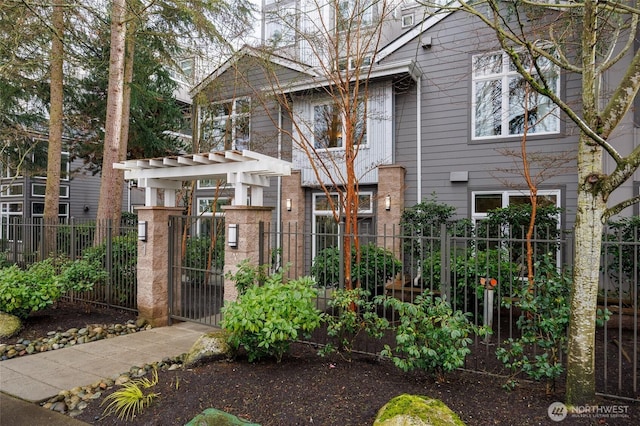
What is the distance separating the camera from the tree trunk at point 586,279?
323 cm

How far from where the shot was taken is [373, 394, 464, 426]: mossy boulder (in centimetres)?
265

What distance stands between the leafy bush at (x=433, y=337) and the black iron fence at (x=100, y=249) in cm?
Result: 542

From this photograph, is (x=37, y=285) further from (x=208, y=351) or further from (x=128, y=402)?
(x=128, y=402)

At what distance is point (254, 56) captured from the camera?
24.4 ft

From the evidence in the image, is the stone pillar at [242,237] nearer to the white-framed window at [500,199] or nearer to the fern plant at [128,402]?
the fern plant at [128,402]

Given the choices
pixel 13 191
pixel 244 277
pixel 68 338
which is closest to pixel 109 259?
pixel 68 338

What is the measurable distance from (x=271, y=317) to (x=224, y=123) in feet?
24.9

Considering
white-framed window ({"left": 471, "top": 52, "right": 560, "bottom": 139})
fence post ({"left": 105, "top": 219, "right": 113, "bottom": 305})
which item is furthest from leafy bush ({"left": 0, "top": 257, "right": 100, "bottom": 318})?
white-framed window ({"left": 471, "top": 52, "right": 560, "bottom": 139})

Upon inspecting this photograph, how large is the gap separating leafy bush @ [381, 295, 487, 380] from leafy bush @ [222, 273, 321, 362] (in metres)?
0.96

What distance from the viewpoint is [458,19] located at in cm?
915

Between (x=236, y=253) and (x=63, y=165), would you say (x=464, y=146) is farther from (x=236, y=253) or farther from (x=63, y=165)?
(x=63, y=165)

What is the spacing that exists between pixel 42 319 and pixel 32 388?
10.7ft

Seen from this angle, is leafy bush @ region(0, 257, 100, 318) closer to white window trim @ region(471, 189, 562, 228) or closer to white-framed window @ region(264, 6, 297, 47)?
white-framed window @ region(264, 6, 297, 47)

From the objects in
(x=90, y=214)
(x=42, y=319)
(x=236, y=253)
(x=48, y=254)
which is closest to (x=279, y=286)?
(x=236, y=253)
